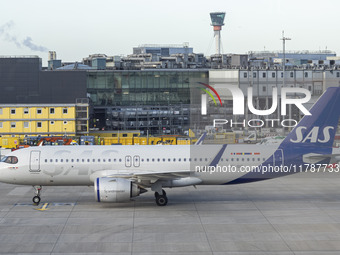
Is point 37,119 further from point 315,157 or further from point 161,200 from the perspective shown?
point 315,157

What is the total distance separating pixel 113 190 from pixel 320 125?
14.1 metres

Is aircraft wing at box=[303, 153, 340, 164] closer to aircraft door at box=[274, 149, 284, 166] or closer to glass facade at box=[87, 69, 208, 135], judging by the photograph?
aircraft door at box=[274, 149, 284, 166]

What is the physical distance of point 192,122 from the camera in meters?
92.5

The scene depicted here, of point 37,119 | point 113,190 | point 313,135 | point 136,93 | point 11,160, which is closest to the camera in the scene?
point 113,190

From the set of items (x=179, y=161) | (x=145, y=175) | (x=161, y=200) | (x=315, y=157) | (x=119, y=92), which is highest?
(x=119, y=92)

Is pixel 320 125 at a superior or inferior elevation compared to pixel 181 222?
superior

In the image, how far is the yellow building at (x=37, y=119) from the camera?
69.4 meters

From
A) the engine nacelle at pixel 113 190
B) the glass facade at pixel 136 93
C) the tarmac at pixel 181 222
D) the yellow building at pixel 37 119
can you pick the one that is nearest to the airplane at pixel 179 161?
the engine nacelle at pixel 113 190

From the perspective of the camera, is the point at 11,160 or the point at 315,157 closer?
the point at 11,160

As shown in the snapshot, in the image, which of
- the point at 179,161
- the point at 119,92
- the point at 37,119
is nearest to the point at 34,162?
the point at 179,161

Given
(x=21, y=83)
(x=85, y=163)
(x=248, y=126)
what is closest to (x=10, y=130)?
(x=21, y=83)

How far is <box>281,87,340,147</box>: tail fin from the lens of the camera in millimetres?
34656

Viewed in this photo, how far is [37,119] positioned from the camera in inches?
2746

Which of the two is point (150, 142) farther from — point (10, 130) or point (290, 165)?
point (290, 165)
